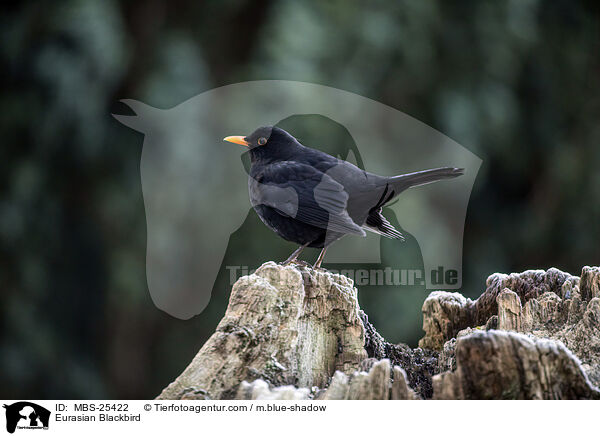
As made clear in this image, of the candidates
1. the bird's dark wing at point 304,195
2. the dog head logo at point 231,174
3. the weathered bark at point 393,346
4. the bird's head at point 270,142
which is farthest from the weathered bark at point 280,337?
the dog head logo at point 231,174

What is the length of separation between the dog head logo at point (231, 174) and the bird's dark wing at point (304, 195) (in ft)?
6.06

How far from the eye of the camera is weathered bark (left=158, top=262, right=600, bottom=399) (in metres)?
1.69

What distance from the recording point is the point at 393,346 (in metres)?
2.59

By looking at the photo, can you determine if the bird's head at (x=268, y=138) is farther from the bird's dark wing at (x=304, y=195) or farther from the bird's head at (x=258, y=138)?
the bird's dark wing at (x=304, y=195)

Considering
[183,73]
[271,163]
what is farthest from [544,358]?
[183,73]

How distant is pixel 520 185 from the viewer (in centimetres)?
570

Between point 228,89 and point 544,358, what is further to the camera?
point 228,89

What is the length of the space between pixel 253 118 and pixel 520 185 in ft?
8.15

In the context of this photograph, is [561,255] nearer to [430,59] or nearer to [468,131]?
[468,131]
